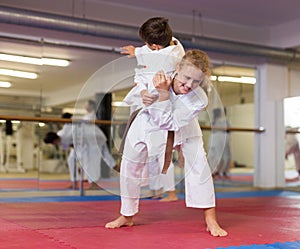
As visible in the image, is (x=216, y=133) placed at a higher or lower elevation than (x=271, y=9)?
lower

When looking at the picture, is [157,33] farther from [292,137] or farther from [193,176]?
[292,137]

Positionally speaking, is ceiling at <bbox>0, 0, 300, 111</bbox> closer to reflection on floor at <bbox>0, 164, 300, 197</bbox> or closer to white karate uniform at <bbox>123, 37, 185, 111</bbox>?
reflection on floor at <bbox>0, 164, 300, 197</bbox>

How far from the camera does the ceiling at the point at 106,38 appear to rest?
22.7 feet

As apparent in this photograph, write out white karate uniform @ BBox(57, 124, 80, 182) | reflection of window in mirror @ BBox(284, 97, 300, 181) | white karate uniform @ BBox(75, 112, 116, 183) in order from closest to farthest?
white karate uniform @ BBox(75, 112, 116, 183) < white karate uniform @ BBox(57, 124, 80, 182) < reflection of window in mirror @ BBox(284, 97, 300, 181)

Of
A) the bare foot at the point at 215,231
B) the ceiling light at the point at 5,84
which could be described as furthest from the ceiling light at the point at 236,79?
the bare foot at the point at 215,231

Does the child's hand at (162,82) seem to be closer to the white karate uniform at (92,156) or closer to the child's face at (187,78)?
the child's face at (187,78)

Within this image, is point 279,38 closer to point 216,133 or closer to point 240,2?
point 240,2

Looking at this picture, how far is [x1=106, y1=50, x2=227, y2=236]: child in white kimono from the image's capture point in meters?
2.95

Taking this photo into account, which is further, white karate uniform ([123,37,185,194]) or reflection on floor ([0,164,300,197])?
→ reflection on floor ([0,164,300,197])

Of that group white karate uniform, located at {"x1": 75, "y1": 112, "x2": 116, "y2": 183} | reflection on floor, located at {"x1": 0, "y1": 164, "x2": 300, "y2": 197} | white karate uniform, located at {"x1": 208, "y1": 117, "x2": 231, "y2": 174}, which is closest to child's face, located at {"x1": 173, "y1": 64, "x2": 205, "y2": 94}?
white karate uniform, located at {"x1": 208, "y1": 117, "x2": 231, "y2": 174}

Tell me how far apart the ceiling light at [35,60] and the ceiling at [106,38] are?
0.06 m

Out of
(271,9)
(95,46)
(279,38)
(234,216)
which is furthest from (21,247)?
(279,38)

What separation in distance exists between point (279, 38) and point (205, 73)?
20.9ft

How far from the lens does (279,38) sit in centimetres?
888
